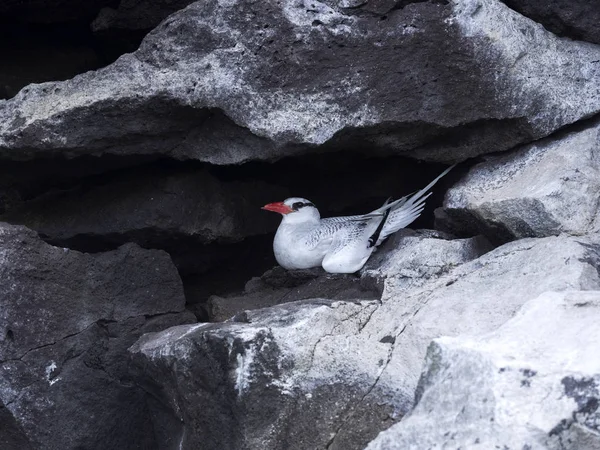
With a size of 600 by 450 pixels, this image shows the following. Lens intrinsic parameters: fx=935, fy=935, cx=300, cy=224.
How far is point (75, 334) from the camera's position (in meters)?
4.61

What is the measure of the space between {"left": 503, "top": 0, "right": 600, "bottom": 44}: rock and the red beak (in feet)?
5.44

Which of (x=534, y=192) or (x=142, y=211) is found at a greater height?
(x=534, y=192)

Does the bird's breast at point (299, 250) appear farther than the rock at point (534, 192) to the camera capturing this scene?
Yes

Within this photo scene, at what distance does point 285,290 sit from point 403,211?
2.65 ft

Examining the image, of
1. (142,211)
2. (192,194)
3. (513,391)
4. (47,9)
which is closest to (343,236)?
(192,194)

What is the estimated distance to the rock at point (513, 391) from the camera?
8.36 feet

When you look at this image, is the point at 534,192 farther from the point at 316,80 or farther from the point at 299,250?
the point at 299,250

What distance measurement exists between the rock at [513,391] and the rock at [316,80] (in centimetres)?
196

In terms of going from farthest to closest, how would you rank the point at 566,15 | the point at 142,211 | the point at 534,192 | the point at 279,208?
1. the point at 279,208
2. the point at 142,211
3. the point at 566,15
4. the point at 534,192

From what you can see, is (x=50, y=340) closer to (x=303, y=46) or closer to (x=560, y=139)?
(x=303, y=46)

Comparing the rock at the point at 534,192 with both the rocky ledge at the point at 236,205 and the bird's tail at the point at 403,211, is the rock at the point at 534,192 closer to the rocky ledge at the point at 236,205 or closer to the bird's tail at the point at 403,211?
the rocky ledge at the point at 236,205

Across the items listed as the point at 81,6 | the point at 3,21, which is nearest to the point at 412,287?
the point at 81,6

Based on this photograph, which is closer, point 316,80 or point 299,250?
point 316,80

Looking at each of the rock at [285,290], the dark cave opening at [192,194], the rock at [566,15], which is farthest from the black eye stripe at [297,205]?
the rock at [566,15]
